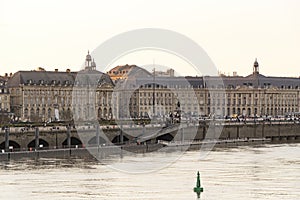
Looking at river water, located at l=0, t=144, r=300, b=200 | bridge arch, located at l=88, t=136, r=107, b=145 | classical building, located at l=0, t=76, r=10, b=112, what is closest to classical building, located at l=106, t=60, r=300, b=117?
classical building, located at l=0, t=76, r=10, b=112

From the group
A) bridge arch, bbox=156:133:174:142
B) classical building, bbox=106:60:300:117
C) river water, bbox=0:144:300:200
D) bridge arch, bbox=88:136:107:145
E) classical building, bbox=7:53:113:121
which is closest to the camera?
river water, bbox=0:144:300:200

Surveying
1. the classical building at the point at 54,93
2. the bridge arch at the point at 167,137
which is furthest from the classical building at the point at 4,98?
the bridge arch at the point at 167,137

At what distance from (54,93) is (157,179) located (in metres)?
81.8

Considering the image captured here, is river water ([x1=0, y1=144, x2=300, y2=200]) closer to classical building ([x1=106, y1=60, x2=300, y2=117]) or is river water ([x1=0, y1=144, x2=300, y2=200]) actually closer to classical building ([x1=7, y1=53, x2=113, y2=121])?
classical building ([x1=7, y1=53, x2=113, y2=121])

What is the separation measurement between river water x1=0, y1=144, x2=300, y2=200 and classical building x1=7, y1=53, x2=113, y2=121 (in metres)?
62.7

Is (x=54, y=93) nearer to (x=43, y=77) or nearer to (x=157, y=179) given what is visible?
(x=43, y=77)

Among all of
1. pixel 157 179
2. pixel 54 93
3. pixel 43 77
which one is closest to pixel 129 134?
pixel 157 179

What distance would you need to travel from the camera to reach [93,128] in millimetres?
85250

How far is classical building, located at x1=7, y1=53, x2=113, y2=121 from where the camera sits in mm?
133625

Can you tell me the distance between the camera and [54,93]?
13675 centimetres

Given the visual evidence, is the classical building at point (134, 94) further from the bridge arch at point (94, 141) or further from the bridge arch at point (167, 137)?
the bridge arch at point (94, 141)

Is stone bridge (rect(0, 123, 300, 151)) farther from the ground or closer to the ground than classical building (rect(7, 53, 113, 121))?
closer to the ground

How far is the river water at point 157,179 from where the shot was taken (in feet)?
161

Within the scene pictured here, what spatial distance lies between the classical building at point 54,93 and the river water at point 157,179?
6274cm
